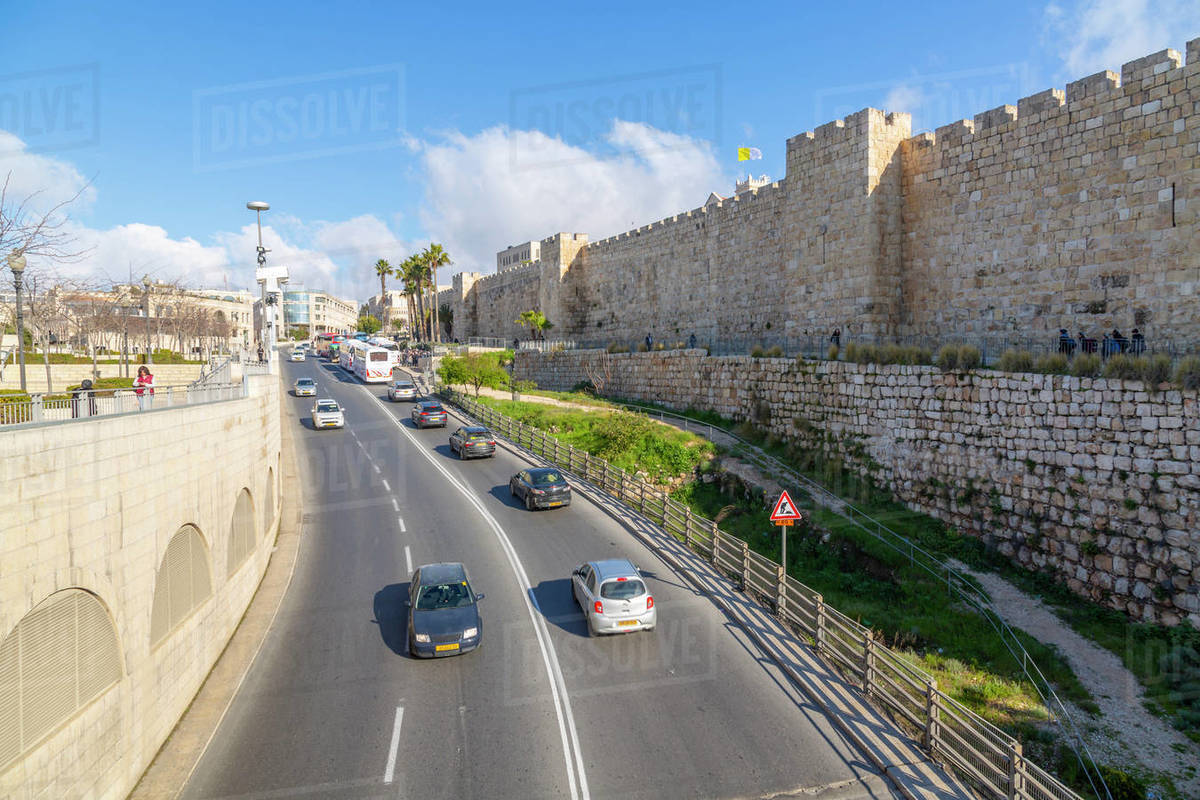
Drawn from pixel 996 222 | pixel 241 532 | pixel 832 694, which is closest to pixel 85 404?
pixel 241 532

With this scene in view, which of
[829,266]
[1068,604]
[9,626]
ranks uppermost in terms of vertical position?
[829,266]

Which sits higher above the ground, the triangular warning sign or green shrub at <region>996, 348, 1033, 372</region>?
green shrub at <region>996, 348, 1033, 372</region>

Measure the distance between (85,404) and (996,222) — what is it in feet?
75.5

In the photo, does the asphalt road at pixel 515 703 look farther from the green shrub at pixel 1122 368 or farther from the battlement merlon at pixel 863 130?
the battlement merlon at pixel 863 130

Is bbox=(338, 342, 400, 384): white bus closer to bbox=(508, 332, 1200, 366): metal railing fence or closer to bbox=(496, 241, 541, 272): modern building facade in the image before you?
bbox=(508, 332, 1200, 366): metal railing fence

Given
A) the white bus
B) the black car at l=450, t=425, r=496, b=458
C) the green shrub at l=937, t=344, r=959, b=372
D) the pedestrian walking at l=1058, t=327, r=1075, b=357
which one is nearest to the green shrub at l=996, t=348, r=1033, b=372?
the pedestrian walking at l=1058, t=327, r=1075, b=357

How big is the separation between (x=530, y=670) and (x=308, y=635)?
502 cm

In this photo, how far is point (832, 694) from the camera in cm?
1045

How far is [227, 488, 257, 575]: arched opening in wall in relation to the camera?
44.7 feet

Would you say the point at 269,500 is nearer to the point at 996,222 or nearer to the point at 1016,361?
the point at 1016,361

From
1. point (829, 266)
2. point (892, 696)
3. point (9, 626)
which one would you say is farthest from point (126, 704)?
point (829, 266)

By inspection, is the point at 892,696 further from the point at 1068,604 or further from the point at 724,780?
the point at 1068,604

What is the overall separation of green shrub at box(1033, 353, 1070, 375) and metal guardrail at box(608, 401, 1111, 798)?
5.58m

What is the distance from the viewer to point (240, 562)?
1424 centimetres
